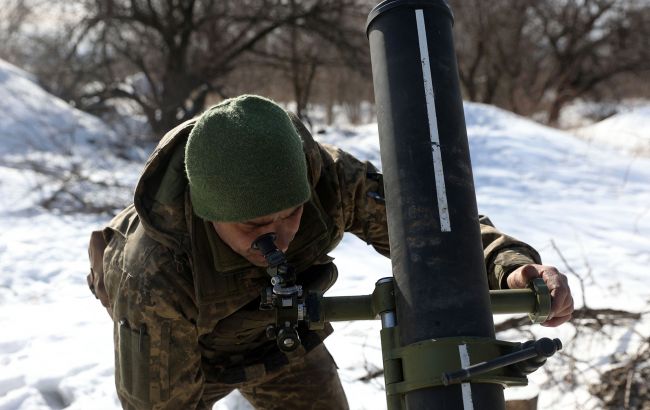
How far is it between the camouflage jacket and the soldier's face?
6cm

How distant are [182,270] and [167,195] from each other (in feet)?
0.71

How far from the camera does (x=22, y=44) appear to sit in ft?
43.8

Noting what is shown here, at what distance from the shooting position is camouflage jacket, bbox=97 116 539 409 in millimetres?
1843

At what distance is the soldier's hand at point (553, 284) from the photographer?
1.60 m

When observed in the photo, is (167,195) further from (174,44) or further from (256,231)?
(174,44)

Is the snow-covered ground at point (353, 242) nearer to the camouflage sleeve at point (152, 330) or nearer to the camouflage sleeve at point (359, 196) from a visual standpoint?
the camouflage sleeve at point (359, 196)

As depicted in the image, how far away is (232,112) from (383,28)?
52 centimetres

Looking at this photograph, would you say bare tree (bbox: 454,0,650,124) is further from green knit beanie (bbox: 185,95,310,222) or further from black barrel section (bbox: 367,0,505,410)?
black barrel section (bbox: 367,0,505,410)

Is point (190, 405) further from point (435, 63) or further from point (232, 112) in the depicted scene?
point (435, 63)

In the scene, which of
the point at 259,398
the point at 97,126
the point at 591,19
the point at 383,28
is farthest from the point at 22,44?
the point at 591,19

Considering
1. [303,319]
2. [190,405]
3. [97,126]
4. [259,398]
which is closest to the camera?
[303,319]

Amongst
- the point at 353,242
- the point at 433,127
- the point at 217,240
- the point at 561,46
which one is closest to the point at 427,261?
the point at 433,127

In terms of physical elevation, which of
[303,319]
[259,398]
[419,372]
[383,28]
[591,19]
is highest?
[591,19]

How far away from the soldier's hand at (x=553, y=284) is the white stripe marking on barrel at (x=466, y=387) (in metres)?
0.44
